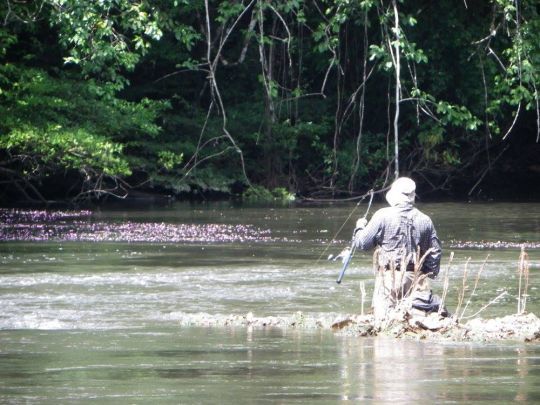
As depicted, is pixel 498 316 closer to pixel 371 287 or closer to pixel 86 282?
pixel 371 287

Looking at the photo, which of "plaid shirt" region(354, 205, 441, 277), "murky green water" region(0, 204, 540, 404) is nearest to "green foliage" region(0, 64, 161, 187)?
"murky green water" region(0, 204, 540, 404)

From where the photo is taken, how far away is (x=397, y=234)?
38.6 feet

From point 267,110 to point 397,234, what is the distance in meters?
21.0

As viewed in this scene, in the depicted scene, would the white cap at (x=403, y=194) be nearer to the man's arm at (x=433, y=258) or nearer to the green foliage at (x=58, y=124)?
the man's arm at (x=433, y=258)

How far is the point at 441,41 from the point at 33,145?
10.5 metres

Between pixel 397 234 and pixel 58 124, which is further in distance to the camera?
pixel 58 124

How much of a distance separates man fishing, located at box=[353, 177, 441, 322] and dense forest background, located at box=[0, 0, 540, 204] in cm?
1279

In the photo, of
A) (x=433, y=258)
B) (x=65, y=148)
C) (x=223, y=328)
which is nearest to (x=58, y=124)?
(x=65, y=148)

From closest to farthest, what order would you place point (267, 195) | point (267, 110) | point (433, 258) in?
1. point (433, 258)
2. point (267, 110)
3. point (267, 195)

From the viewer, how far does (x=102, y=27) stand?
21750 mm

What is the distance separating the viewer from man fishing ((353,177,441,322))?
11.7 meters

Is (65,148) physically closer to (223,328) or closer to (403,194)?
(223,328)

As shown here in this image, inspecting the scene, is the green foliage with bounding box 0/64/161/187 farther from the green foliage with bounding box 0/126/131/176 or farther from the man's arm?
the man's arm

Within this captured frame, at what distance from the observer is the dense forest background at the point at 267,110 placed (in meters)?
26.7
